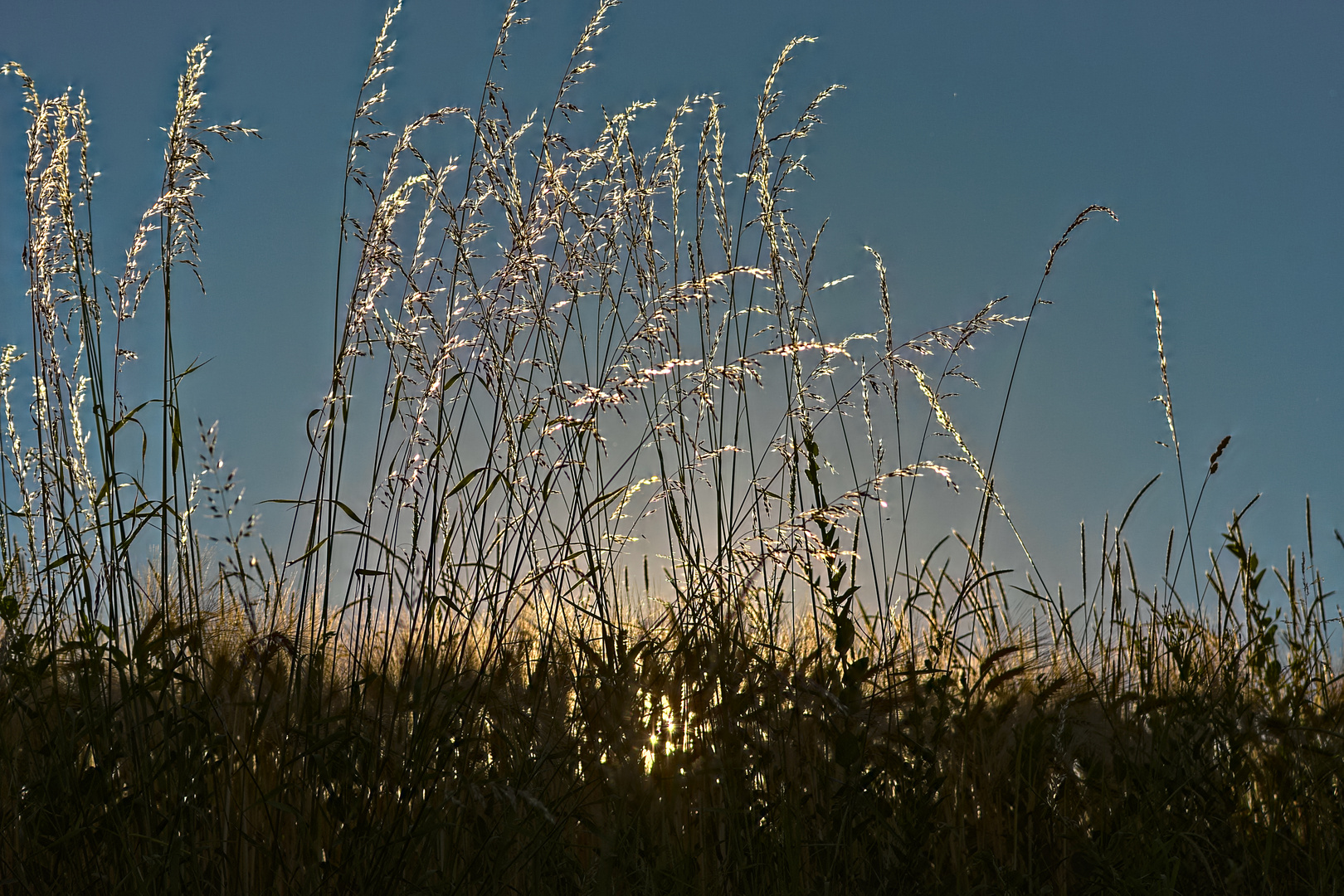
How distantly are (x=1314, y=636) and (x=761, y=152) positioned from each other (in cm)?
194

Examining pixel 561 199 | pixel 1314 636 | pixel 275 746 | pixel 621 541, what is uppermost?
pixel 561 199

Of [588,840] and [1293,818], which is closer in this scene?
[588,840]

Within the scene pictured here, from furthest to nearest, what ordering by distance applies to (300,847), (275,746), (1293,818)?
(1293,818)
(275,746)
(300,847)

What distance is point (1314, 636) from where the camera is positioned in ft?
8.55

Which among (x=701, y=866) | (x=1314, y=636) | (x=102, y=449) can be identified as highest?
(x=102, y=449)

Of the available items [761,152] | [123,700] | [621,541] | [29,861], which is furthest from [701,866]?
[761,152]

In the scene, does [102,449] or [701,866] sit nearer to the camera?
[701,866]

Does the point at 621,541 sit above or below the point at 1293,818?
above

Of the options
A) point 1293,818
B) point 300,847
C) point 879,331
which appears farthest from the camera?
point 879,331

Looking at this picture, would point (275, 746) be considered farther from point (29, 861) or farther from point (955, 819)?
point (955, 819)

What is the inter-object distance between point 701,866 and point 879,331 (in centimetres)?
143

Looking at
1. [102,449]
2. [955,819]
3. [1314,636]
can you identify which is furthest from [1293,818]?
[102,449]

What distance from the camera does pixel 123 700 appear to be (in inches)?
65.6

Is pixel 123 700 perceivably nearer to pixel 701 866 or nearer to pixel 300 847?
pixel 300 847
